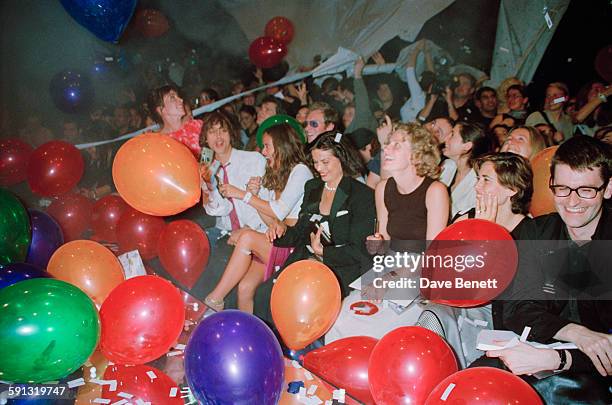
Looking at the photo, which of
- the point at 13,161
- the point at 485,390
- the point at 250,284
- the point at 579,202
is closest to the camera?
the point at 485,390

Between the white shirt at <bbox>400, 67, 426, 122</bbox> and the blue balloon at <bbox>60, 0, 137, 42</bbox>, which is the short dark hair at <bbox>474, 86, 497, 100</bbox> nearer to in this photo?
the white shirt at <bbox>400, 67, 426, 122</bbox>

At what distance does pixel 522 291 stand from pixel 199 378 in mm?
1302

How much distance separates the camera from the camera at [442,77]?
270cm

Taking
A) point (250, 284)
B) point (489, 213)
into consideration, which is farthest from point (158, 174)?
point (489, 213)

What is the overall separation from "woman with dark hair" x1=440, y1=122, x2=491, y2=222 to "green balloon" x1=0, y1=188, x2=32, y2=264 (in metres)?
2.19

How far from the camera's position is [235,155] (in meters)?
2.97

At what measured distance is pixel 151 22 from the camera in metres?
3.21

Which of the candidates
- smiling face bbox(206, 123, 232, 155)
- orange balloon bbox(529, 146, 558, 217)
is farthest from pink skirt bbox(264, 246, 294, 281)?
orange balloon bbox(529, 146, 558, 217)

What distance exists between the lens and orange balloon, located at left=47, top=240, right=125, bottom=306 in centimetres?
263

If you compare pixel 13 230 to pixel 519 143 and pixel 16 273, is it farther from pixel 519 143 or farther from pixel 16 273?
pixel 519 143

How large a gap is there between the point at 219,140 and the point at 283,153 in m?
0.47

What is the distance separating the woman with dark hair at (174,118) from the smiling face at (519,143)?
1.71 metres

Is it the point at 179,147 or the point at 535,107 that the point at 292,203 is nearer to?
the point at 179,147

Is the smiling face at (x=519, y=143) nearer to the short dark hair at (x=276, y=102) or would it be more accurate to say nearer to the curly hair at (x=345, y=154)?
the curly hair at (x=345, y=154)
